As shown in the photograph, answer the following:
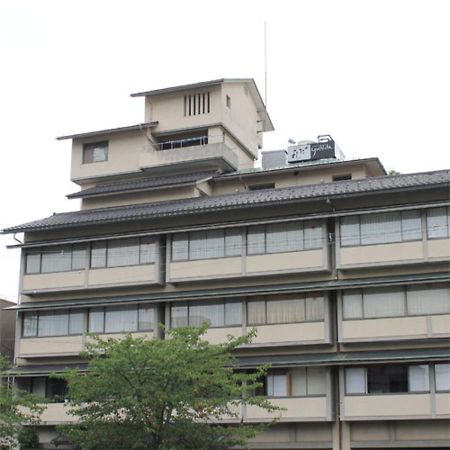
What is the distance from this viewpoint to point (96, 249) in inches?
1879

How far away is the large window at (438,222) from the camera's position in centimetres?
3956

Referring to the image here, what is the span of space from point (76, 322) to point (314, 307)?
46.9 ft

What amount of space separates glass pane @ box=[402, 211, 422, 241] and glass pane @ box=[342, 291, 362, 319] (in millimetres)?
3690

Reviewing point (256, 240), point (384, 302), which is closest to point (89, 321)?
point (256, 240)

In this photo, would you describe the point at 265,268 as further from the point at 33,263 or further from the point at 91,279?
the point at 33,263

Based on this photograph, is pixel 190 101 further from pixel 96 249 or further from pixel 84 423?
pixel 84 423

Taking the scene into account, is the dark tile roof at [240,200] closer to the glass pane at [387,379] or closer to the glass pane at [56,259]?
the glass pane at [56,259]

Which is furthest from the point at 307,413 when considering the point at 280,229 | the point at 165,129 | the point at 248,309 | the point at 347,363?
the point at 165,129

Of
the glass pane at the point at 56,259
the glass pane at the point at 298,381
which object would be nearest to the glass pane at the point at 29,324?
the glass pane at the point at 56,259

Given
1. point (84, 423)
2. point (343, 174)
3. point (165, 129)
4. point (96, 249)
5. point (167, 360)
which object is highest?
point (165, 129)

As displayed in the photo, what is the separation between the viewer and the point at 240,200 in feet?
146

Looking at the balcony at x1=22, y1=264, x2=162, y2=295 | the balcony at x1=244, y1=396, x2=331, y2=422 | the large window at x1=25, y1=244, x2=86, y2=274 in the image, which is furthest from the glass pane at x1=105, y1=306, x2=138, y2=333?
the balcony at x1=244, y1=396, x2=331, y2=422

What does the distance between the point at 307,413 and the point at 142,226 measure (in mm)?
14234

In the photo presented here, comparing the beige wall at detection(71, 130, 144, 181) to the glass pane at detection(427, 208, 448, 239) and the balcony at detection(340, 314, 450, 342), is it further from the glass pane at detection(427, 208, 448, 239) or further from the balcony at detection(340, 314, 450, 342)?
the glass pane at detection(427, 208, 448, 239)
